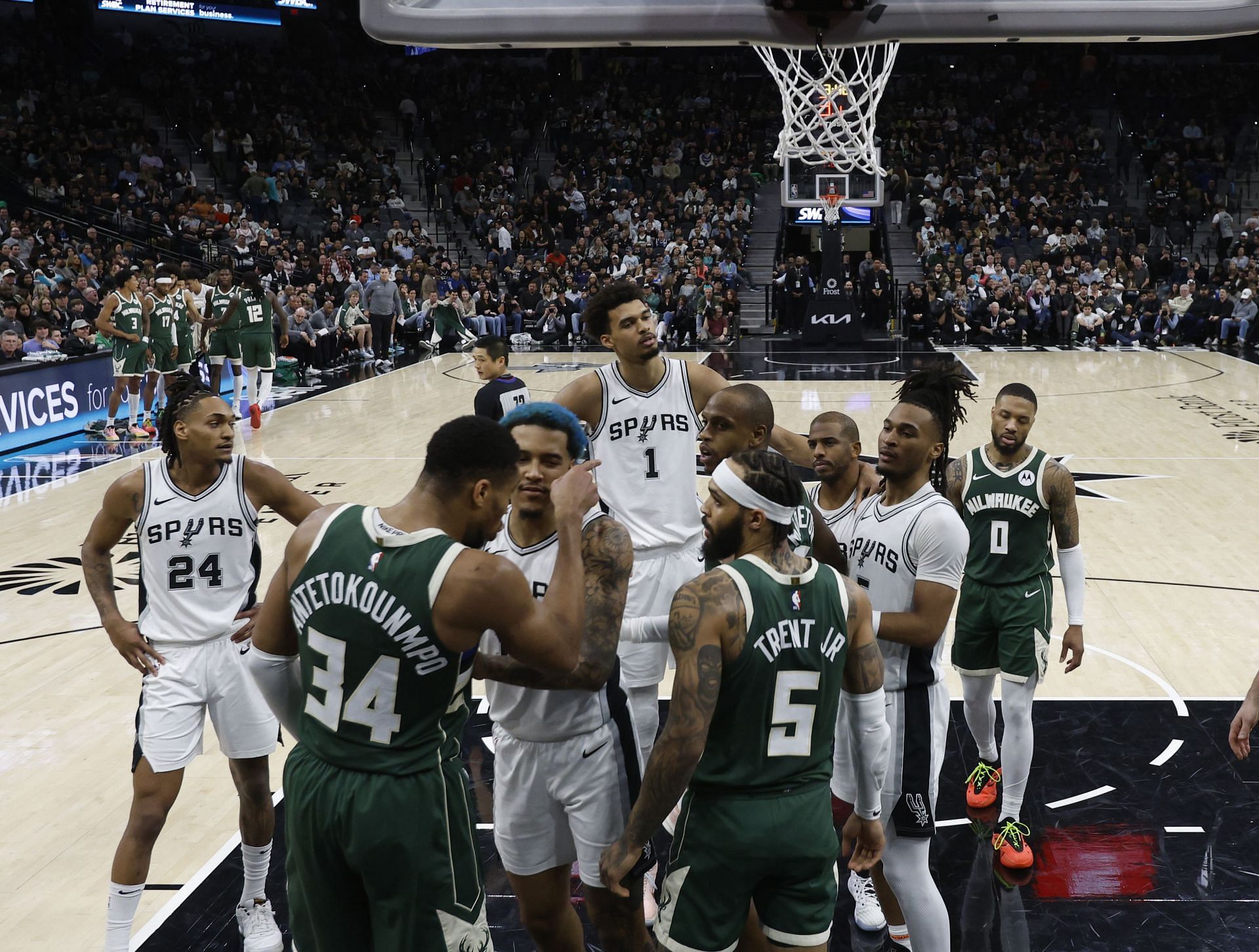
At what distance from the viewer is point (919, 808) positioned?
12.2 ft

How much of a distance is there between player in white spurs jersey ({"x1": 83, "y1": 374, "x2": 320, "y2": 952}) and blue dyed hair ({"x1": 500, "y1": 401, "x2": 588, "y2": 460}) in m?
1.10

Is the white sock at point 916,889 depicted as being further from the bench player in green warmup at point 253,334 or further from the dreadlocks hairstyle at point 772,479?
the bench player in green warmup at point 253,334

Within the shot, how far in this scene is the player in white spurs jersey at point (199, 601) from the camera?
412cm

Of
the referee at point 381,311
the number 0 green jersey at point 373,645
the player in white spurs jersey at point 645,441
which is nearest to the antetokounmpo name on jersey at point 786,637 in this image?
the number 0 green jersey at point 373,645

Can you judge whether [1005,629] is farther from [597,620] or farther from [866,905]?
[597,620]

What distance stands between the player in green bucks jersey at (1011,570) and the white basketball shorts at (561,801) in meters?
1.91

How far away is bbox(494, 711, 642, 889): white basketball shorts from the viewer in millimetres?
3424

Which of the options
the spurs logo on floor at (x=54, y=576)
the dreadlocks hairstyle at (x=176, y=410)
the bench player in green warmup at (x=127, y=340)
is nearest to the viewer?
the dreadlocks hairstyle at (x=176, y=410)

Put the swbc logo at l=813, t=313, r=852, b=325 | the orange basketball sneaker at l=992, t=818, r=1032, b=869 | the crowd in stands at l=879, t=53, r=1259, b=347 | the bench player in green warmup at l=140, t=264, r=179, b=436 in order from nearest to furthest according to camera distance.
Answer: the orange basketball sneaker at l=992, t=818, r=1032, b=869 < the bench player in green warmup at l=140, t=264, r=179, b=436 < the swbc logo at l=813, t=313, r=852, b=325 < the crowd in stands at l=879, t=53, r=1259, b=347

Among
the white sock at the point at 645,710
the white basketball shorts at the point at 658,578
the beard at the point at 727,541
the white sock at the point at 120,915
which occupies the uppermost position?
the beard at the point at 727,541

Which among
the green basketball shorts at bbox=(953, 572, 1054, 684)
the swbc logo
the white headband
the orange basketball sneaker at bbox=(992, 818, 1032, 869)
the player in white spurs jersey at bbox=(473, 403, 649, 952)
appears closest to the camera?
the white headband

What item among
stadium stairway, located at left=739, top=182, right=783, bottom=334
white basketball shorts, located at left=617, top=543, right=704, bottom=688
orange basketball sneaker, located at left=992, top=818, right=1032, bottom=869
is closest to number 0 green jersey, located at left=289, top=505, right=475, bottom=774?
white basketball shorts, located at left=617, top=543, right=704, bottom=688

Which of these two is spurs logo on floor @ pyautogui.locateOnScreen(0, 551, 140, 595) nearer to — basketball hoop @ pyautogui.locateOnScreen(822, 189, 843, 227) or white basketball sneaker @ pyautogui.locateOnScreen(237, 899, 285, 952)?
white basketball sneaker @ pyautogui.locateOnScreen(237, 899, 285, 952)

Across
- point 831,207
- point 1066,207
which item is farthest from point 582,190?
point 1066,207
